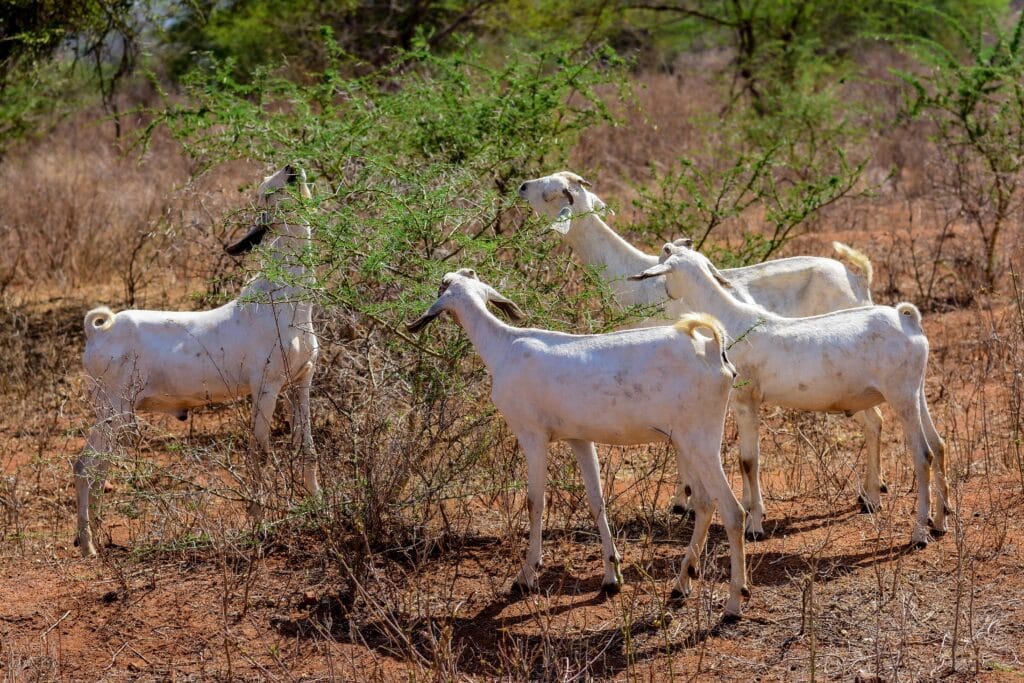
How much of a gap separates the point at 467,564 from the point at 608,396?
59.6 inches

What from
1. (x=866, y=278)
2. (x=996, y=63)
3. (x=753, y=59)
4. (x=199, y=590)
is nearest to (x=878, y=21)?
(x=753, y=59)

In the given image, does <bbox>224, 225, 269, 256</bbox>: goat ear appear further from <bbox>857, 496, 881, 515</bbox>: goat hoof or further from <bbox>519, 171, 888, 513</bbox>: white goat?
<bbox>857, 496, 881, 515</bbox>: goat hoof

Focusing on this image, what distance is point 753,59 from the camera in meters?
18.4

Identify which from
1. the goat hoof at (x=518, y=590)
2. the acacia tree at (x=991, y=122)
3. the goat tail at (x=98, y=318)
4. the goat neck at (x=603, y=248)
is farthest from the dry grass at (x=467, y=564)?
the acacia tree at (x=991, y=122)

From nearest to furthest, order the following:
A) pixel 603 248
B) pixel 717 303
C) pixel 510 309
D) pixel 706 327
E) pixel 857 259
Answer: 1. pixel 706 327
2. pixel 510 309
3. pixel 717 303
4. pixel 857 259
5. pixel 603 248

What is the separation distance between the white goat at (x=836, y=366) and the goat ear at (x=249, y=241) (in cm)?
234

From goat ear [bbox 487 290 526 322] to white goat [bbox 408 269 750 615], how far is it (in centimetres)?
1

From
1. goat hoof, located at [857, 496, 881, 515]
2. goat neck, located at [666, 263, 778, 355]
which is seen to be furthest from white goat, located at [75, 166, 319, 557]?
goat hoof, located at [857, 496, 881, 515]

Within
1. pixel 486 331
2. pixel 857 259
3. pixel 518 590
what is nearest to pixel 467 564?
pixel 518 590

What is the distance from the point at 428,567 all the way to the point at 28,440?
4301mm

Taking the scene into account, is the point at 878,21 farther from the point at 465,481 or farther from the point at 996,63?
the point at 465,481

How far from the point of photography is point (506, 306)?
6.52 meters

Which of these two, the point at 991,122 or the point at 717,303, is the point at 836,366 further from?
the point at 991,122

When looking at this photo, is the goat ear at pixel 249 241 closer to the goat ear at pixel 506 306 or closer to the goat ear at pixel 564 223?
the goat ear at pixel 506 306
